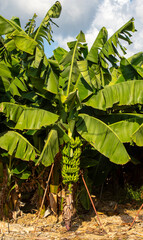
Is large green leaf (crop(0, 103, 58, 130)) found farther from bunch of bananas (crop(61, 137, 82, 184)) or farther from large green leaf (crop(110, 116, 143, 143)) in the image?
large green leaf (crop(110, 116, 143, 143))

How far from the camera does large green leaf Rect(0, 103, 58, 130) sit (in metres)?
6.17

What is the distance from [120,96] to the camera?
686cm

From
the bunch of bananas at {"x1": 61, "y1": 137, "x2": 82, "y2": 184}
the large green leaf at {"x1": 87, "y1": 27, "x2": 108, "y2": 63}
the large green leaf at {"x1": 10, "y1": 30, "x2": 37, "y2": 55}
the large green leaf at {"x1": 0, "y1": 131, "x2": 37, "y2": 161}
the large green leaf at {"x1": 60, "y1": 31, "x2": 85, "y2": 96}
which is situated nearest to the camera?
the large green leaf at {"x1": 10, "y1": 30, "x2": 37, "y2": 55}

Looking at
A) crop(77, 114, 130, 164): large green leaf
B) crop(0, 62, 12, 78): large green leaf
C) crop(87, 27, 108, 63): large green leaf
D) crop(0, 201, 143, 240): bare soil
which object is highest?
crop(87, 27, 108, 63): large green leaf

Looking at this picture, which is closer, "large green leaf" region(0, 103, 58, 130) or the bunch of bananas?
"large green leaf" region(0, 103, 58, 130)

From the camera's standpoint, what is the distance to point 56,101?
6938 millimetres

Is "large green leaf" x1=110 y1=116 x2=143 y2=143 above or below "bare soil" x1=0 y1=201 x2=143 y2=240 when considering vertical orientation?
above

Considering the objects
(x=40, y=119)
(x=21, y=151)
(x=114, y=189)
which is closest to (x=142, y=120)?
(x=40, y=119)

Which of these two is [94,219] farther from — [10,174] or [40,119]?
[40,119]

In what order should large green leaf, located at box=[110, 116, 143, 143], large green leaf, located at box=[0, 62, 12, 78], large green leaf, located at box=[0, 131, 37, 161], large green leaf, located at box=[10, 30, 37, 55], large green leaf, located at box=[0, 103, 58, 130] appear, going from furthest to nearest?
large green leaf, located at box=[0, 62, 12, 78]
large green leaf, located at box=[110, 116, 143, 143]
large green leaf, located at box=[0, 131, 37, 161]
large green leaf, located at box=[0, 103, 58, 130]
large green leaf, located at box=[10, 30, 37, 55]

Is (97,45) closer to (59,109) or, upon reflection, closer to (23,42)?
(59,109)

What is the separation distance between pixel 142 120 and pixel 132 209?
3.39 m

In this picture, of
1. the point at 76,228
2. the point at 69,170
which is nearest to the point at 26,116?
the point at 69,170

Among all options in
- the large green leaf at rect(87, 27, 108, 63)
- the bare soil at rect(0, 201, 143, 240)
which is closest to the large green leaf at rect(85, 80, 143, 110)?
the large green leaf at rect(87, 27, 108, 63)
